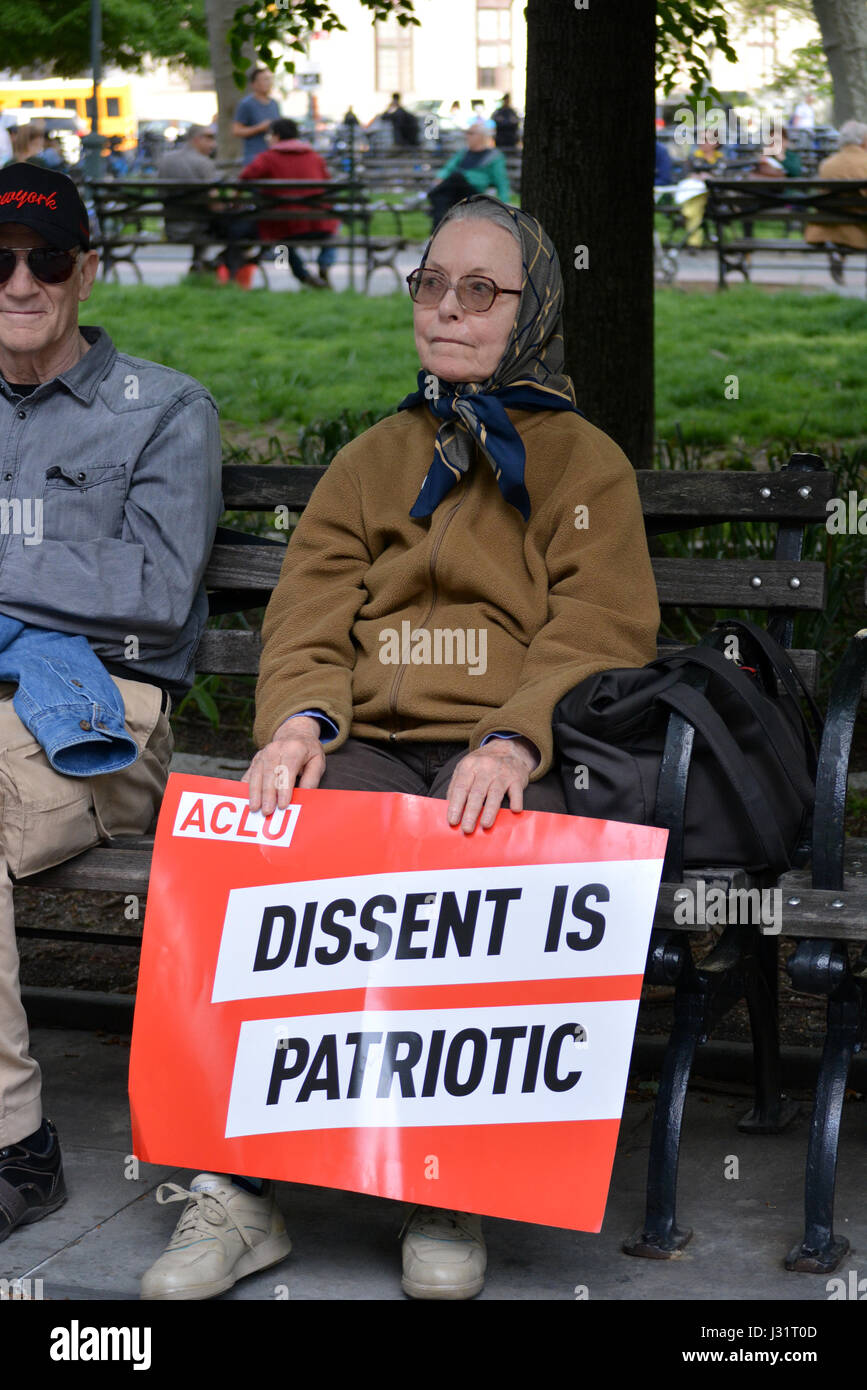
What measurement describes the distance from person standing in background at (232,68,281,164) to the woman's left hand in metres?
16.3

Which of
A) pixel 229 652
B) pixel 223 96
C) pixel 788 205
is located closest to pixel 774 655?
pixel 229 652

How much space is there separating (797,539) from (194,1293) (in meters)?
1.91

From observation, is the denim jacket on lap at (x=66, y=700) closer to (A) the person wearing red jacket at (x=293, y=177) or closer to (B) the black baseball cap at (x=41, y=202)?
(B) the black baseball cap at (x=41, y=202)

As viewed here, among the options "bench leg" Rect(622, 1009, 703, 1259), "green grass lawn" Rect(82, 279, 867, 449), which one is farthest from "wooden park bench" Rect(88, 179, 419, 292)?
"bench leg" Rect(622, 1009, 703, 1259)

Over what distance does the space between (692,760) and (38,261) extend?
5.47ft

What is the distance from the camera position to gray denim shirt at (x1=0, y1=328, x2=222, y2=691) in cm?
345

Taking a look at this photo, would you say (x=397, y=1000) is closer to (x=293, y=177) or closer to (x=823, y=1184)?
(x=823, y=1184)

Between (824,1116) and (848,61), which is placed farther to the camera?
(848,61)

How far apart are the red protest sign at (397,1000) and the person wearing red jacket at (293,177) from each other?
1270cm

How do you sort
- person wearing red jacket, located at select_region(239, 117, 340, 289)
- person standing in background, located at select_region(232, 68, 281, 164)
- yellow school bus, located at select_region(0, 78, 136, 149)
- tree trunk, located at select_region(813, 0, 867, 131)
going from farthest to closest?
1. yellow school bus, located at select_region(0, 78, 136, 149)
2. tree trunk, located at select_region(813, 0, 867, 131)
3. person standing in background, located at select_region(232, 68, 281, 164)
4. person wearing red jacket, located at select_region(239, 117, 340, 289)

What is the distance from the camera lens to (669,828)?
2.90m

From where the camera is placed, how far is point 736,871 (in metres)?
2.92

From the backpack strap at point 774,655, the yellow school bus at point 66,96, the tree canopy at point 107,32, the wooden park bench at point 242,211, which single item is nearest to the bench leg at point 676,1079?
the backpack strap at point 774,655
